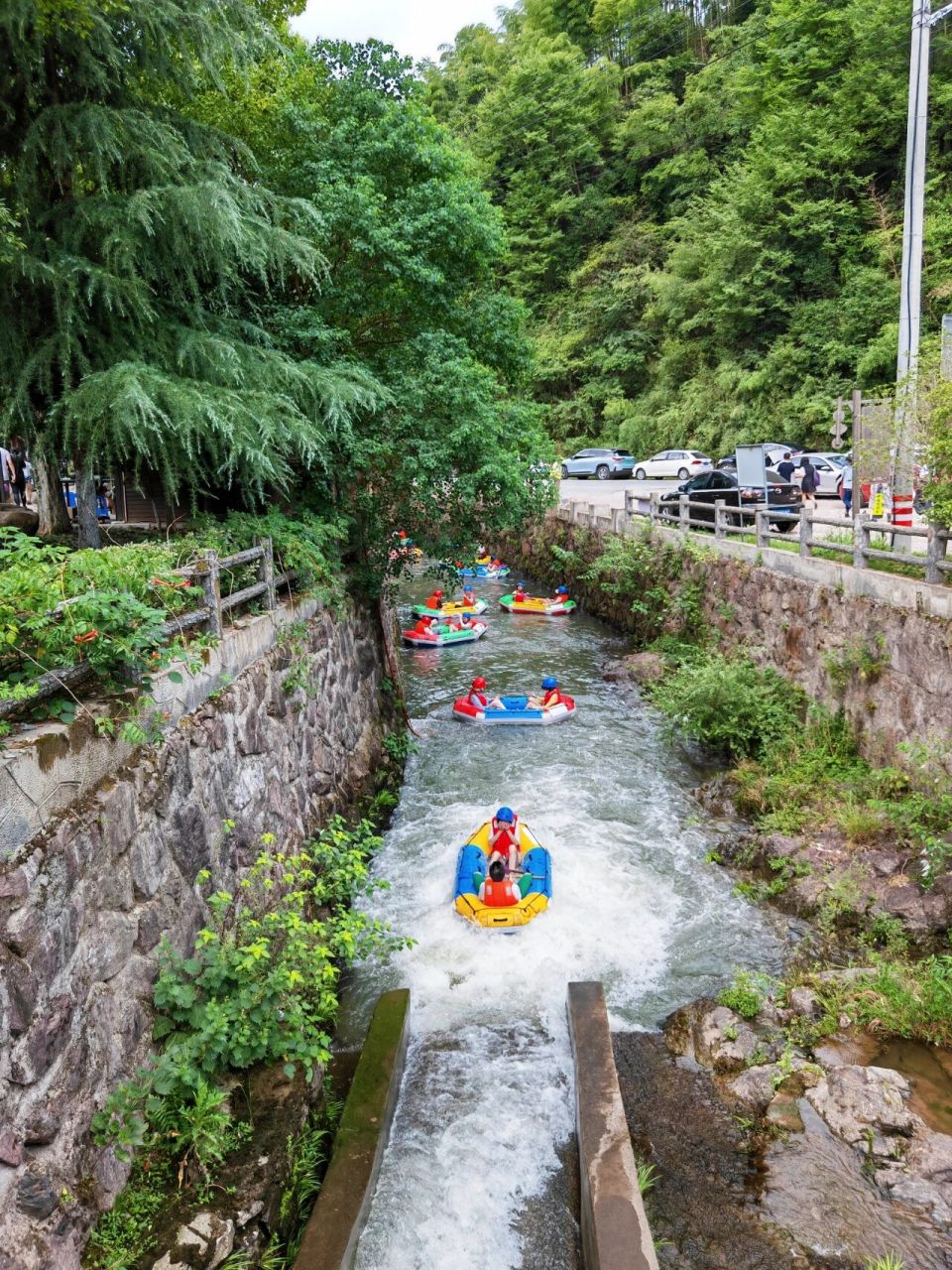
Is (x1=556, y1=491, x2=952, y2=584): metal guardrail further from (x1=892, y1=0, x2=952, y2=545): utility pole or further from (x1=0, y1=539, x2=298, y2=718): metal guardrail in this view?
(x1=0, y1=539, x2=298, y2=718): metal guardrail

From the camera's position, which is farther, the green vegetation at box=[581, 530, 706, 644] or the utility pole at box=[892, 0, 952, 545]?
the green vegetation at box=[581, 530, 706, 644]

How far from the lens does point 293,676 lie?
8.63m

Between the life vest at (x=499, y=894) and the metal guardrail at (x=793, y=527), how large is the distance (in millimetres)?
5901

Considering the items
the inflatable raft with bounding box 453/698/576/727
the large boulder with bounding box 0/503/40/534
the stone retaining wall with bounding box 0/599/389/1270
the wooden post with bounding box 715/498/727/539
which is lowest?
the inflatable raft with bounding box 453/698/576/727

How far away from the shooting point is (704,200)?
35.4 m

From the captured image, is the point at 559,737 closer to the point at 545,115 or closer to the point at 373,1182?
the point at 373,1182

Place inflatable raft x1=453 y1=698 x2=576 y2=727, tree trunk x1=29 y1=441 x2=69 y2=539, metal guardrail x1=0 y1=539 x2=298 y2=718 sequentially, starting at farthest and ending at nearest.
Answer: inflatable raft x1=453 y1=698 x2=576 y2=727
tree trunk x1=29 y1=441 x2=69 y2=539
metal guardrail x1=0 y1=539 x2=298 y2=718

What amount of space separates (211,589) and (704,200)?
36.7m

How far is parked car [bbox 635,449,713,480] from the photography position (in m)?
29.7

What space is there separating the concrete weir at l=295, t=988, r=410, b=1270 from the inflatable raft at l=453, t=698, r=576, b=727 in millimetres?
7798

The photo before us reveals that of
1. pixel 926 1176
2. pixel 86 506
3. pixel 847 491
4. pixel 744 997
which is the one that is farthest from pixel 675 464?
pixel 926 1176

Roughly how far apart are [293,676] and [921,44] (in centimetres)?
1087

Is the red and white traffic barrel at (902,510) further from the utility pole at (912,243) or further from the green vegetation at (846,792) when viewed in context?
the green vegetation at (846,792)

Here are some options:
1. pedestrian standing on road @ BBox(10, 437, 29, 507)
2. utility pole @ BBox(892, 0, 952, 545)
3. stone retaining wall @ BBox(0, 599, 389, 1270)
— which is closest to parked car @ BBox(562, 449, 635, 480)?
pedestrian standing on road @ BBox(10, 437, 29, 507)
